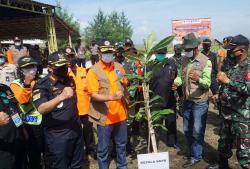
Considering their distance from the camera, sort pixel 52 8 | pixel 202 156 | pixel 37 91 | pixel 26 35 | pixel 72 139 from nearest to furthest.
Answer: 1. pixel 37 91
2. pixel 72 139
3. pixel 202 156
4. pixel 52 8
5. pixel 26 35

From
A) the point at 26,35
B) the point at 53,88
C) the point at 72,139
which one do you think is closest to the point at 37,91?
the point at 53,88

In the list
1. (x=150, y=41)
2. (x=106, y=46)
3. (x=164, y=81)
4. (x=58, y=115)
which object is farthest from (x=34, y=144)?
(x=164, y=81)

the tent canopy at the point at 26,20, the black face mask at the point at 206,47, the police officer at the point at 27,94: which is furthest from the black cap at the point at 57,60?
the tent canopy at the point at 26,20

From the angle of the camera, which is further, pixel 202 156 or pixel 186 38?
pixel 202 156

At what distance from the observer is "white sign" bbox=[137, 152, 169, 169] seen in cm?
407

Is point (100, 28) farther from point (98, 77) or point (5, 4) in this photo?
point (98, 77)

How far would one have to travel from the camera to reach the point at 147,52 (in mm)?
4320

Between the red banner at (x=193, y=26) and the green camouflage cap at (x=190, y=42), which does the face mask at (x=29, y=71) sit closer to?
the green camouflage cap at (x=190, y=42)

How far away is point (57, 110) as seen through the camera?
409 cm

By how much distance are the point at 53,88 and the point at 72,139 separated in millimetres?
746

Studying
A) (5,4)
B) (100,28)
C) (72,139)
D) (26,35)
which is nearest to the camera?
(72,139)

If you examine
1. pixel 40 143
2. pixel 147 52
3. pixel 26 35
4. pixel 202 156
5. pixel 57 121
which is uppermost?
pixel 26 35

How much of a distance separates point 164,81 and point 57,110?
8.63ft

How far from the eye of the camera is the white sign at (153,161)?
4.07m
